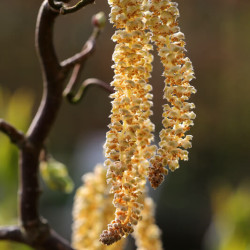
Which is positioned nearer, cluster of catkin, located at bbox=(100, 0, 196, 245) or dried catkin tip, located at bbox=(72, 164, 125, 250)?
cluster of catkin, located at bbox=(100, 0, 196, 245)

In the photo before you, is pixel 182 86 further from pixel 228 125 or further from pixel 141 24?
pixel 228 125

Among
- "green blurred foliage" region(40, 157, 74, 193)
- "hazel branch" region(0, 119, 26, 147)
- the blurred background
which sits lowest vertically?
the blurred background

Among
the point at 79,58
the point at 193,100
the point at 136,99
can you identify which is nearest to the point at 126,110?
the point at 136,99

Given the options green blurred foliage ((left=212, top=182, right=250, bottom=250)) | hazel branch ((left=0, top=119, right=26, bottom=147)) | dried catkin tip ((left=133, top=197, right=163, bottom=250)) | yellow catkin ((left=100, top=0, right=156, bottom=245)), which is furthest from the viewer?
green blurred foliage ((left=212, top=182, right=250, bottom=250))

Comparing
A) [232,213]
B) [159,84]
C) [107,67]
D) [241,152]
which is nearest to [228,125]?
[241,152]

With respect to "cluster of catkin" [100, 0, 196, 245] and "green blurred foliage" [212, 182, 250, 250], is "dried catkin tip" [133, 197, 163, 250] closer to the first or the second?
"cluster of catkin" [100, 0, 196, 245]

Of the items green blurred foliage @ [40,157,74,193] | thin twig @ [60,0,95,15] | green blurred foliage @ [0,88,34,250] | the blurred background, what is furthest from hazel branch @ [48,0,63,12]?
the blurred background

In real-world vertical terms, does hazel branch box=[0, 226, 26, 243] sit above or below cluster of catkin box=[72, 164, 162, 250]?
above

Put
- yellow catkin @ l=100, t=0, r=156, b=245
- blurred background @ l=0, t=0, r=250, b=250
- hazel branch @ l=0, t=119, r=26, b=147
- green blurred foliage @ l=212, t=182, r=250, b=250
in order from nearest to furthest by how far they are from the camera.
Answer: yellow catkin @ l=100, t=0, r=156, b=245, hazel branch @ l=0, t=119, r=26, b=147, green blurred foliage @ l=212, t=182, r=250, b=250, blurred background @ l=0, t=0, r=250, b=250
